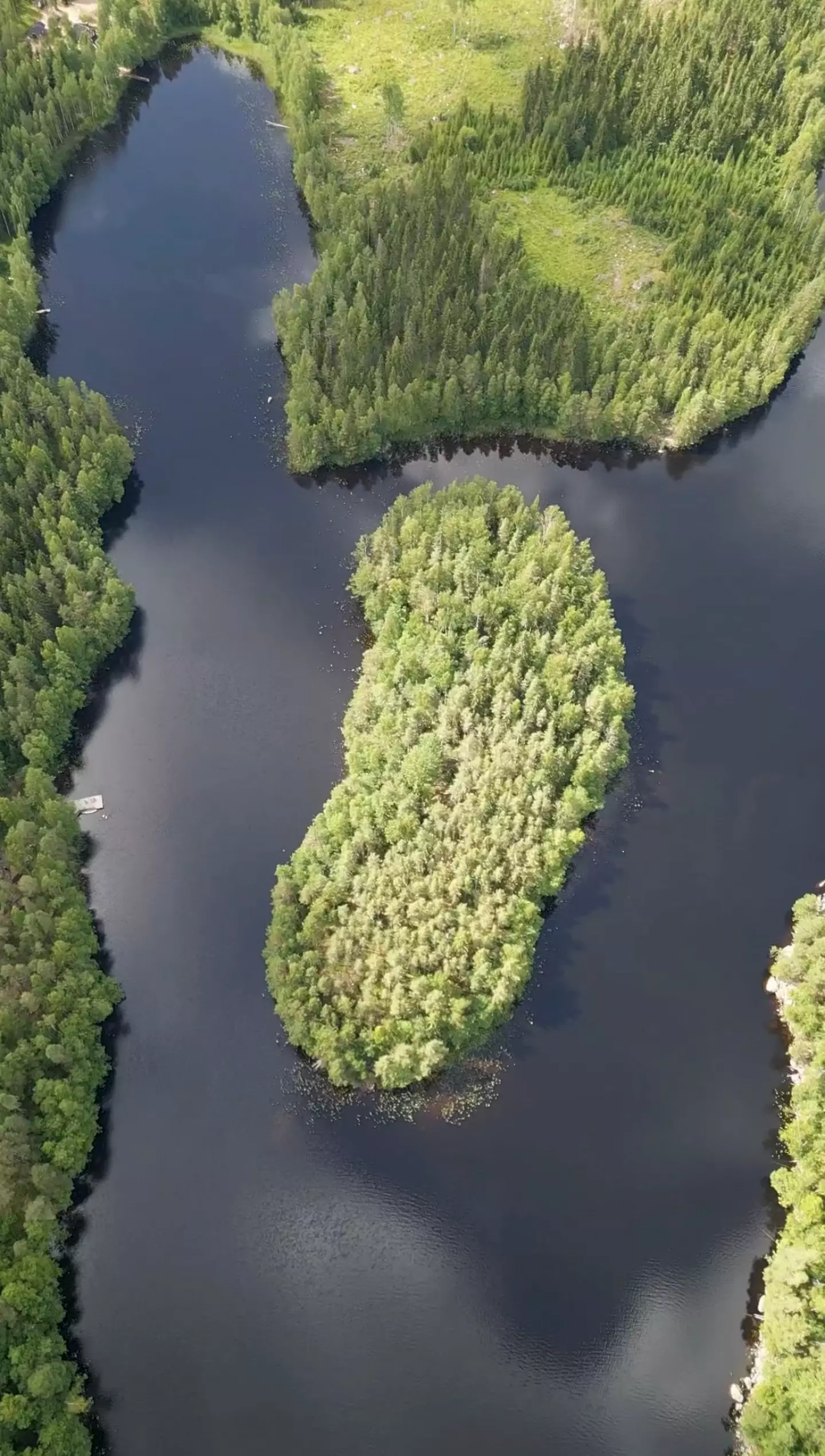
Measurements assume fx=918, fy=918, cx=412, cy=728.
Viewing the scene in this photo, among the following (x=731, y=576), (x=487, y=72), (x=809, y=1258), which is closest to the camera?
(x=809, y=1258)

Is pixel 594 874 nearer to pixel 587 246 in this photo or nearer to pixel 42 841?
pixel 42 841

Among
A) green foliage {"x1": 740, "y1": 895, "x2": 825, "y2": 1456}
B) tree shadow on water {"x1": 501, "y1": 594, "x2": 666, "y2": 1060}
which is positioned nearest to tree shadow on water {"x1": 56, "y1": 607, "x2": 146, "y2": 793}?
tree shadow on water {"x1": 501, "y1": 594, "x2": 666, "y2": 1060}

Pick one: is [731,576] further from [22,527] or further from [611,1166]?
[22,527]

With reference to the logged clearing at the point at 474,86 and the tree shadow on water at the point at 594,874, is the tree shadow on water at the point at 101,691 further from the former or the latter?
the logged clearing at the point at 474,86

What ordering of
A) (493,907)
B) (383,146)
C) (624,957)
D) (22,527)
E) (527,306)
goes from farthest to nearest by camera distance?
(383,146) → (527,306) → (22,527) → (624,957) → (493,907)

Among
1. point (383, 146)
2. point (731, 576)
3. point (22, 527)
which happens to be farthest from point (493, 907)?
point (383, 146)

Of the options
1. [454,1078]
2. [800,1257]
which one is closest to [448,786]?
[454,1078]
